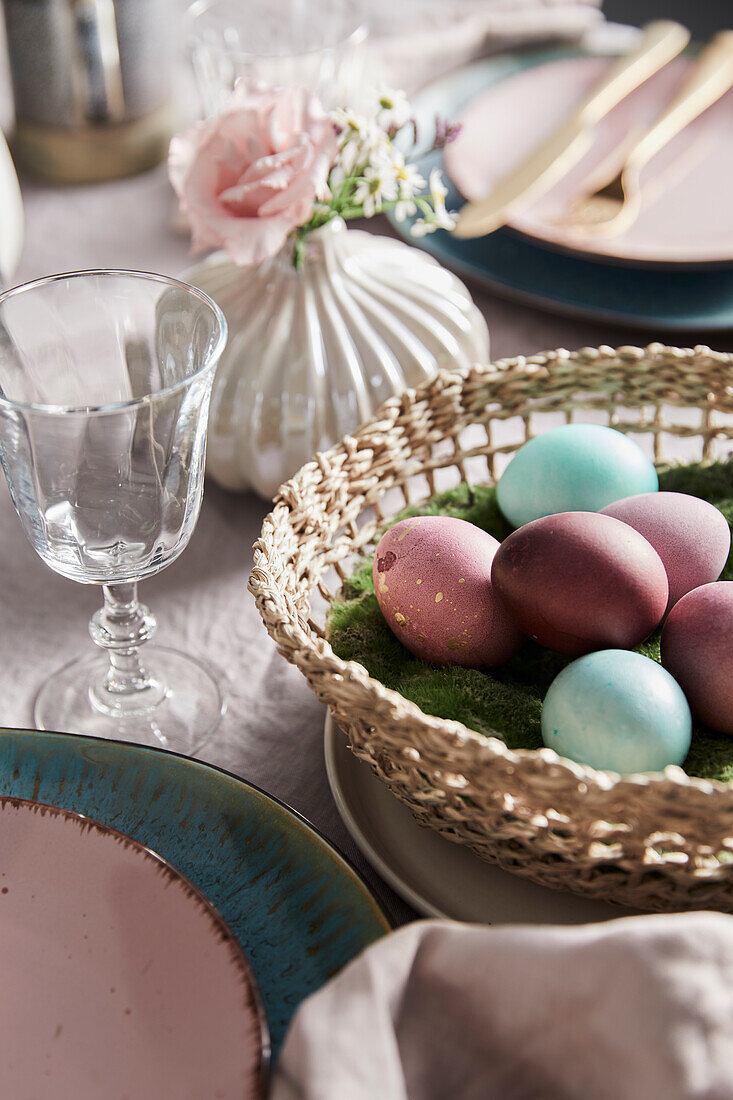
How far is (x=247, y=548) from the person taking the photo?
0.56 metres

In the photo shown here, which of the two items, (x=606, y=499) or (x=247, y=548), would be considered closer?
(x=606, y=499)

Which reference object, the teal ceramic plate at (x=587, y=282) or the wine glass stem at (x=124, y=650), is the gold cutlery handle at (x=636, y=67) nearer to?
the teal ceramic plate at (x=587, y=282)

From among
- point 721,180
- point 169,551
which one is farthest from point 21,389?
point 721,180

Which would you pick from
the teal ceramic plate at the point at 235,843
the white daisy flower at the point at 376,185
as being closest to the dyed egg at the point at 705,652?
the teal ceramic plate at the point at 235,843

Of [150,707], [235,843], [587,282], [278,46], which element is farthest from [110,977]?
[278,46]

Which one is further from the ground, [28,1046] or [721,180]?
[721,180]

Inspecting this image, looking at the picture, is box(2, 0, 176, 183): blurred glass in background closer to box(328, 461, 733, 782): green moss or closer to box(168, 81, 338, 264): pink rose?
box(168, 81, 338, 264): pink rose

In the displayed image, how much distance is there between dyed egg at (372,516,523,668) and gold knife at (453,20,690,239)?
0.33 metres

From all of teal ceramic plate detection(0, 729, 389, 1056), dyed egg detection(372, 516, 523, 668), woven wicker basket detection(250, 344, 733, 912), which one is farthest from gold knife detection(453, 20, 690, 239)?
teal ceramic plate detection(0, 729, 389, 1056)

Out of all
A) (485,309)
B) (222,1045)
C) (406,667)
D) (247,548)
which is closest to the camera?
(222,1045)

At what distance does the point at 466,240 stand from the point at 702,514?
363mm

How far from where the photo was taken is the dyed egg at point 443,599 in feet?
1.34

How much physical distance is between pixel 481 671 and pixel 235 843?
4.9 inches

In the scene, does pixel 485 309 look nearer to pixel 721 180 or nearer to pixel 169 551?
pixel 721 180
